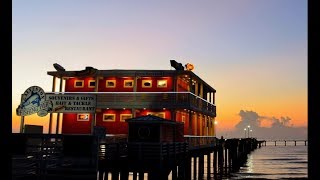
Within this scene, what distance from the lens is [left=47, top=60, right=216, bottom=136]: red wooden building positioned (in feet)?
124

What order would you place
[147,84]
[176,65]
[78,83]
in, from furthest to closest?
Result: [78,83]
[147,84]
[176,65]

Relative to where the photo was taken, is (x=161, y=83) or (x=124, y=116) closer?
(x=124, y=116)

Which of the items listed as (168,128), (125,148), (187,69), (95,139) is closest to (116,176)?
(125,148)

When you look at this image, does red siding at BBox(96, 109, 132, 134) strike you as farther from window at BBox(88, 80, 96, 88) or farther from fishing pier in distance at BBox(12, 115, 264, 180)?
fishing pier in distance at BBox(12, 115, 264, 180)

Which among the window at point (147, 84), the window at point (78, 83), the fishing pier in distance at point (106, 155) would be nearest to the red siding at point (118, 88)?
the window at point (147, 84)

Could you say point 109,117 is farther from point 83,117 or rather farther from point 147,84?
point 147,84

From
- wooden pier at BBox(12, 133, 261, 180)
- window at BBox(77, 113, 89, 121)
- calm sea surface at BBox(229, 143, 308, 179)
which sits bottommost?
calm sea surface at BBox(229, 143, 308, 179)

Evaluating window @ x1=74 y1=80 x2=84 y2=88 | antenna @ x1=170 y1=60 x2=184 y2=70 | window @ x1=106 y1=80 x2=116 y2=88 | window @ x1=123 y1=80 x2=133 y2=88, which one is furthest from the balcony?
window @ x1=74 y1=80 x2=84 y2=88

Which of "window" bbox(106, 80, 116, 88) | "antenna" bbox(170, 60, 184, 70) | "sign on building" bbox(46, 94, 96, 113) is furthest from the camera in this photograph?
"window" bbox(106, 80, 116, 88)

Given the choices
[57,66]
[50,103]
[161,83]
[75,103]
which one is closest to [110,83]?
[161,83]

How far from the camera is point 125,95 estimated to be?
38344mm

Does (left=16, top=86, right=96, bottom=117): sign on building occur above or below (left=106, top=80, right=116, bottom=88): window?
below
